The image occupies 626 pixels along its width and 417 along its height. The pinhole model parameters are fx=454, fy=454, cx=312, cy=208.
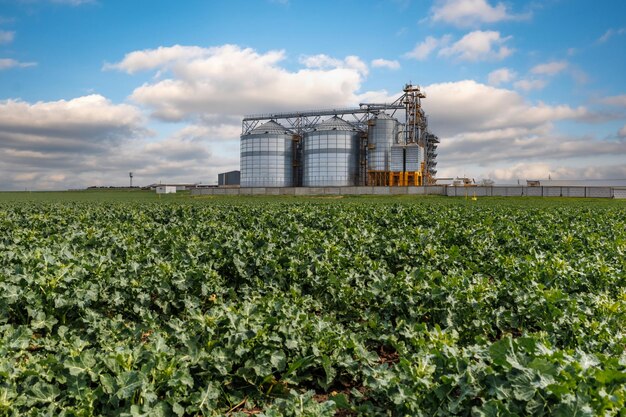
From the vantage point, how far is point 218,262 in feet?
33.4

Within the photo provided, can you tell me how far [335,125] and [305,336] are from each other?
72326 mm

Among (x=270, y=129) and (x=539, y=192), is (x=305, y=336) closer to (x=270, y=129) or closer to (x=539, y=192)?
(x=539, y=192)

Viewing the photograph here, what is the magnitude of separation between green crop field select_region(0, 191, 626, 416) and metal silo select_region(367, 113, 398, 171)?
6266cm

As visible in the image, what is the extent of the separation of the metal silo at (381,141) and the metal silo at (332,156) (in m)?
2.84

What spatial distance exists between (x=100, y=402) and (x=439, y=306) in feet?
15.5

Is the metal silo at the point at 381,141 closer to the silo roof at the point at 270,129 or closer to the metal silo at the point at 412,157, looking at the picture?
the metal silo at the point at 412,157

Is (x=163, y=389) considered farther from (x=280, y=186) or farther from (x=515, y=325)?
(x=280, y=186)

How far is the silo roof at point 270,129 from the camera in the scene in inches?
3110

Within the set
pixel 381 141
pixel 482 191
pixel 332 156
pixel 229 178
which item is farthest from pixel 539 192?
pixel 229 178

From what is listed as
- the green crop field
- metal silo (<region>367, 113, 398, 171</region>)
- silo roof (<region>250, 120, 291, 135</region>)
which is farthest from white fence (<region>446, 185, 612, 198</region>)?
the green crop field

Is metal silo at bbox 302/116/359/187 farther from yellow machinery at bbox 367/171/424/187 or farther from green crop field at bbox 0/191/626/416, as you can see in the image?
green crop field at bbox 0/191/626/416

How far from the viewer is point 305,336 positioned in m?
5.52

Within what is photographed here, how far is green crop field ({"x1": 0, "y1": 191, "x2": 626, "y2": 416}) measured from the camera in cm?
370

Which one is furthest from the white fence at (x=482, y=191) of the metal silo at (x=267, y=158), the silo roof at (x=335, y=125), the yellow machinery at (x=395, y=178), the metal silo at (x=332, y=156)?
the silo roof at (x=335, y=125)
